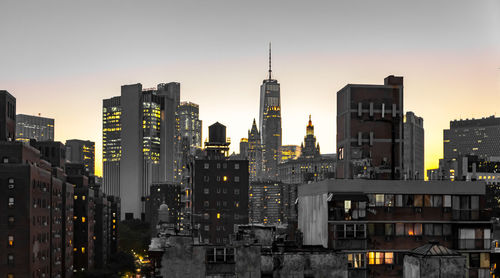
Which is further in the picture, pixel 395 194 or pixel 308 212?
pixel 308 212

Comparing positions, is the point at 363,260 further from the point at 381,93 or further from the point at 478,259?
the point at 381,93

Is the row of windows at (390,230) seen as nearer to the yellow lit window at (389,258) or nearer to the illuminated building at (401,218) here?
the illuminated building at (401,218)

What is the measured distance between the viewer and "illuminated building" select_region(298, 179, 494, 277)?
155 feet

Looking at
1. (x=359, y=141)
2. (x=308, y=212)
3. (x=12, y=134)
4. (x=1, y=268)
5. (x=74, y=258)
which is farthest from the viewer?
(x=74, y=258)

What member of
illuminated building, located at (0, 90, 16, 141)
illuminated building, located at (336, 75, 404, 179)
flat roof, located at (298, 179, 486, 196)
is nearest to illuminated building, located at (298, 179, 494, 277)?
flat roof, located at (298, 179, 486, 196)

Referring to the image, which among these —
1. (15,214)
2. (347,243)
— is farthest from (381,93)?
(15,214)

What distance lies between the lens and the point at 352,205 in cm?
4741

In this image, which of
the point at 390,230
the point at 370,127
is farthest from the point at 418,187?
the point at 370,127

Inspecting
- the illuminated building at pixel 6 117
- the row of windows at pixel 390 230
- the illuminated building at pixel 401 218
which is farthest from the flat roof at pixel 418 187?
the illuminated building at pixel 6 117

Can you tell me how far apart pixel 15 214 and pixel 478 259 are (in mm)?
90019

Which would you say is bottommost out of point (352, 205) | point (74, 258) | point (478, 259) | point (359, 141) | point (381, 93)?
point (74, 258)

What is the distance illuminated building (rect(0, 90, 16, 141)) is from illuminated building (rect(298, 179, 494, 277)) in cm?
10236

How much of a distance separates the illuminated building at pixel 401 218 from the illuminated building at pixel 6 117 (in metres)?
102

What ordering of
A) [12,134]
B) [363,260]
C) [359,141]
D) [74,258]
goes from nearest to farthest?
1. [363,260]
2. [359,141]
3. [12,134]
4. [74,258]
